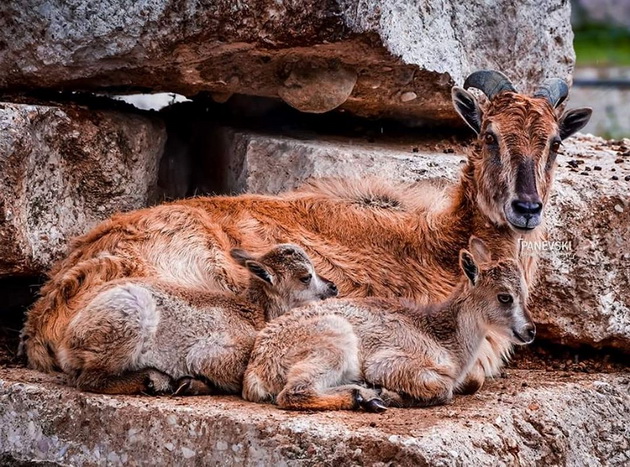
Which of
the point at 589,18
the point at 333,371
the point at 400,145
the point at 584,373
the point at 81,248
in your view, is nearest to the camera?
the point at 333,371

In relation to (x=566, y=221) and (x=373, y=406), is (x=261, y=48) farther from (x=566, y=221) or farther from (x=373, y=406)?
(x=373, y=406)

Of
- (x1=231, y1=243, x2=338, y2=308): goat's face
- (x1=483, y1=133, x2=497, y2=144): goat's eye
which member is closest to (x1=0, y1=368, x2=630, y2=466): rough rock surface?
(x1=231, y1=243, x2=338, y2=308): goat's face

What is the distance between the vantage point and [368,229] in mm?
8547

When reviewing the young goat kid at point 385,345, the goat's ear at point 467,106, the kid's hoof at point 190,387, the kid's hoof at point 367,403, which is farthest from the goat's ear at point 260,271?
the goat's ear at point 467,106

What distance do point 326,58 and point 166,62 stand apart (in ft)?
3.49

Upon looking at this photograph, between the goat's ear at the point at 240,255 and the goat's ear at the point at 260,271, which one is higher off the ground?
the goat's ear at the point at 240,255

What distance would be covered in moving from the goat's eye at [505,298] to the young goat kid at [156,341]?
4.45ft

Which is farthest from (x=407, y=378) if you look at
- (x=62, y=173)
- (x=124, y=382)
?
(x=62, y=173)

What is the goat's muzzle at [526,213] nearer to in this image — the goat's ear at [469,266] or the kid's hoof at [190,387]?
the goat's ear at [469,266]

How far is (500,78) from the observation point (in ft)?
28.1

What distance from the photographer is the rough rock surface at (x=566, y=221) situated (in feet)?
29.8

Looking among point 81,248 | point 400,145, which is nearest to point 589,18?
point 400,145

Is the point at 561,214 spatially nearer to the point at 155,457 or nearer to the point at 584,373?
the point at 584,373

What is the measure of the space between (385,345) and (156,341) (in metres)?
1.27
